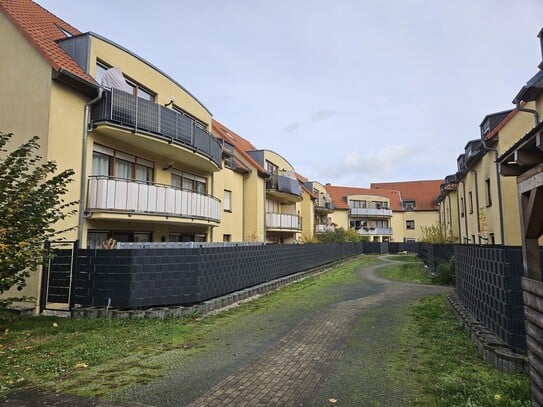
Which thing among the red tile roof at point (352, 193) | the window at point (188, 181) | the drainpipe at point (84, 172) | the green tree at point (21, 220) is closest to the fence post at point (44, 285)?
the drainpipe at point (84, 172)

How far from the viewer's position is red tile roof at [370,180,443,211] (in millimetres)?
63750

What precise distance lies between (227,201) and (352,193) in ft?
141

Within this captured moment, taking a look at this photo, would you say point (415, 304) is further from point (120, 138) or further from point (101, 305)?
point (120, 138)

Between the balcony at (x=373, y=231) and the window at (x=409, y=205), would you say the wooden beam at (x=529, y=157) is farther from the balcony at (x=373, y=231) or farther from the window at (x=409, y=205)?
the window at (x=409, y=205)

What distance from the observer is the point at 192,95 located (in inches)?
738

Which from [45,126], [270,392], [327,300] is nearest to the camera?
[270,392]

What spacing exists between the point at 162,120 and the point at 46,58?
412 centimetres

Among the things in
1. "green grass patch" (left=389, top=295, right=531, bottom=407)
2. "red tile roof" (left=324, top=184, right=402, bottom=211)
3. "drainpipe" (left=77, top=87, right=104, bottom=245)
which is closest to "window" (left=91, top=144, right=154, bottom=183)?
"drainpipe" (left=77, top=87, right=104, bottom=245)

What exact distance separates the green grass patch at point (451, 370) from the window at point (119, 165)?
Result: 10654 mm

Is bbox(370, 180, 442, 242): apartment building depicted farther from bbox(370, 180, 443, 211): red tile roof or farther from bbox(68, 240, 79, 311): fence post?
bbox(68, 240, 79, 311): fence post

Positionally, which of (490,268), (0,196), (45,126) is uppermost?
(45,126)

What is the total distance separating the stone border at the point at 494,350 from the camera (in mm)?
5324

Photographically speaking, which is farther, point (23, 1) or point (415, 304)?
point (23, 1)

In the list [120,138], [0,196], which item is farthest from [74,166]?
[0,196]
